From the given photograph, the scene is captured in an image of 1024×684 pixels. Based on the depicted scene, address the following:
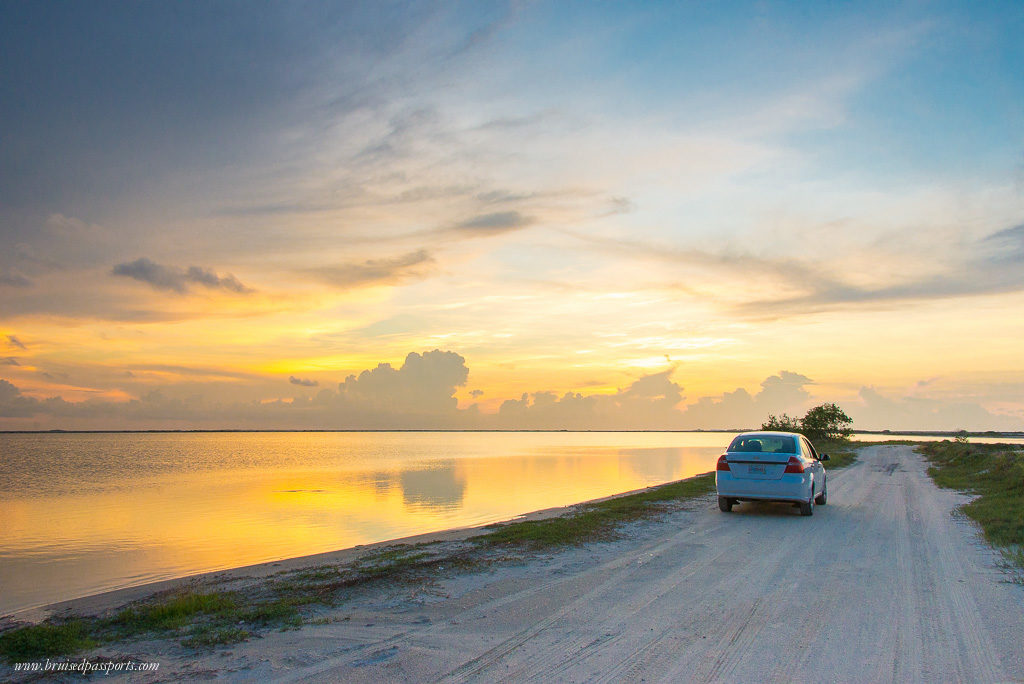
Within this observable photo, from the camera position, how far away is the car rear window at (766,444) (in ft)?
49.8

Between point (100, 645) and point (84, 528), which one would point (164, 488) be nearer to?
point (84, 528)

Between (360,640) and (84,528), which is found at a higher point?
(360,640)

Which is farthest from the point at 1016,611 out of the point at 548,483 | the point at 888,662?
the point at 548,483

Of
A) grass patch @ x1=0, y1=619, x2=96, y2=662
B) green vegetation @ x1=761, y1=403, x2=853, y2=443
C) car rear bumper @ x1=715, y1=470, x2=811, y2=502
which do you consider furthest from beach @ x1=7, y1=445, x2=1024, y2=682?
green vegetation @ x1=761, y1=403, x2=853, y2=443

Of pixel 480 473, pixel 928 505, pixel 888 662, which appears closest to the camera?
pixel 888 662

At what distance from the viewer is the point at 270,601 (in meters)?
8.05

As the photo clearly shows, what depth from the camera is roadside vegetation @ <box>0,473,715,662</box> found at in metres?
6.34

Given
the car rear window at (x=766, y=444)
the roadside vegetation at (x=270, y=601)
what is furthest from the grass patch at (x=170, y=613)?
the car rear window at (x=766, y=444)

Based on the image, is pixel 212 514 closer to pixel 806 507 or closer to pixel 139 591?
pixel 139 591

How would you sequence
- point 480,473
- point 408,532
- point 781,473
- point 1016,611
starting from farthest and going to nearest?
1. point 480,473
2. point 408,532
3. point 781,473
4. point 1016,611

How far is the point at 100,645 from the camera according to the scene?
6.26m

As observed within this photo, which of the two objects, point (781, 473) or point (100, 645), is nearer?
point (100, 645)

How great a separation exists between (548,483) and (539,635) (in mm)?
30431

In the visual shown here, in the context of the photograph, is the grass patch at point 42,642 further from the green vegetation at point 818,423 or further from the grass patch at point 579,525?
the green vegetation at point 818,423
